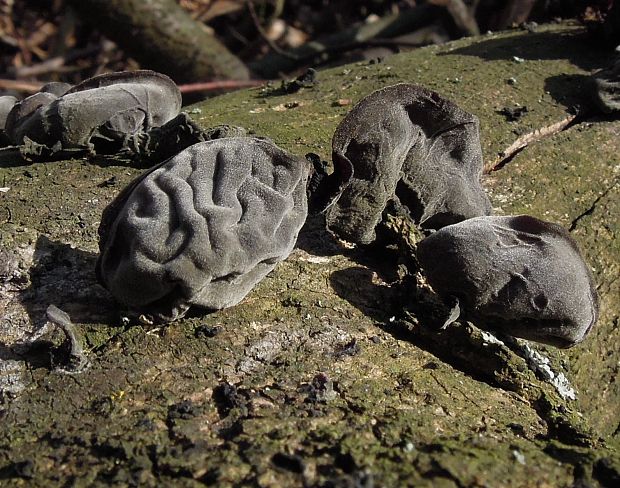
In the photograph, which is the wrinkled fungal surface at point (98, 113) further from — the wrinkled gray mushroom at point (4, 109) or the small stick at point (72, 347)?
the small stick at point (72, 347)

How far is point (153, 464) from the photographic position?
1.29 metres

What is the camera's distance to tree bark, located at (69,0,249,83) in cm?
414

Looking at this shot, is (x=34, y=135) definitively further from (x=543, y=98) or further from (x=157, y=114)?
(x=543, y=98)

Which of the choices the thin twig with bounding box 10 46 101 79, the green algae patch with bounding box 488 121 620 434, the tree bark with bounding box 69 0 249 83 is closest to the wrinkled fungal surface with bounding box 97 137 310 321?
the green algae patch with bounding box 488 121 620 434

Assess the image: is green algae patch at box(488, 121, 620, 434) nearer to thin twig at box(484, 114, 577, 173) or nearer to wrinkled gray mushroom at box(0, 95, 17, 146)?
thin twig at box(484, 114, 577, 173)

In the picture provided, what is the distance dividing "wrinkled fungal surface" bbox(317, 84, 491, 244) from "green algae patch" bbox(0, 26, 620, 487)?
11 cm

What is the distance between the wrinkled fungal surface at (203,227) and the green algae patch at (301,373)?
0.10 m

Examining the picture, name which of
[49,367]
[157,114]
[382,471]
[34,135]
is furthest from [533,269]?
[34,135]

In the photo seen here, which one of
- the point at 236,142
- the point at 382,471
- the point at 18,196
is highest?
the point at 236,142

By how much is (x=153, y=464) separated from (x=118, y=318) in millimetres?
440

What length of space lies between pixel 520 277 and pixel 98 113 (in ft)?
4.06

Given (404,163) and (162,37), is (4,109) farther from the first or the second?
(162,37)

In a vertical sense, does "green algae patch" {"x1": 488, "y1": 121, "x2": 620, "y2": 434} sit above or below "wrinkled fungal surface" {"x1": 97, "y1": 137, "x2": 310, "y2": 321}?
below

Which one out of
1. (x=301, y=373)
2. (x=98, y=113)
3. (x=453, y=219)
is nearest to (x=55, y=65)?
(x=98, y=113)
